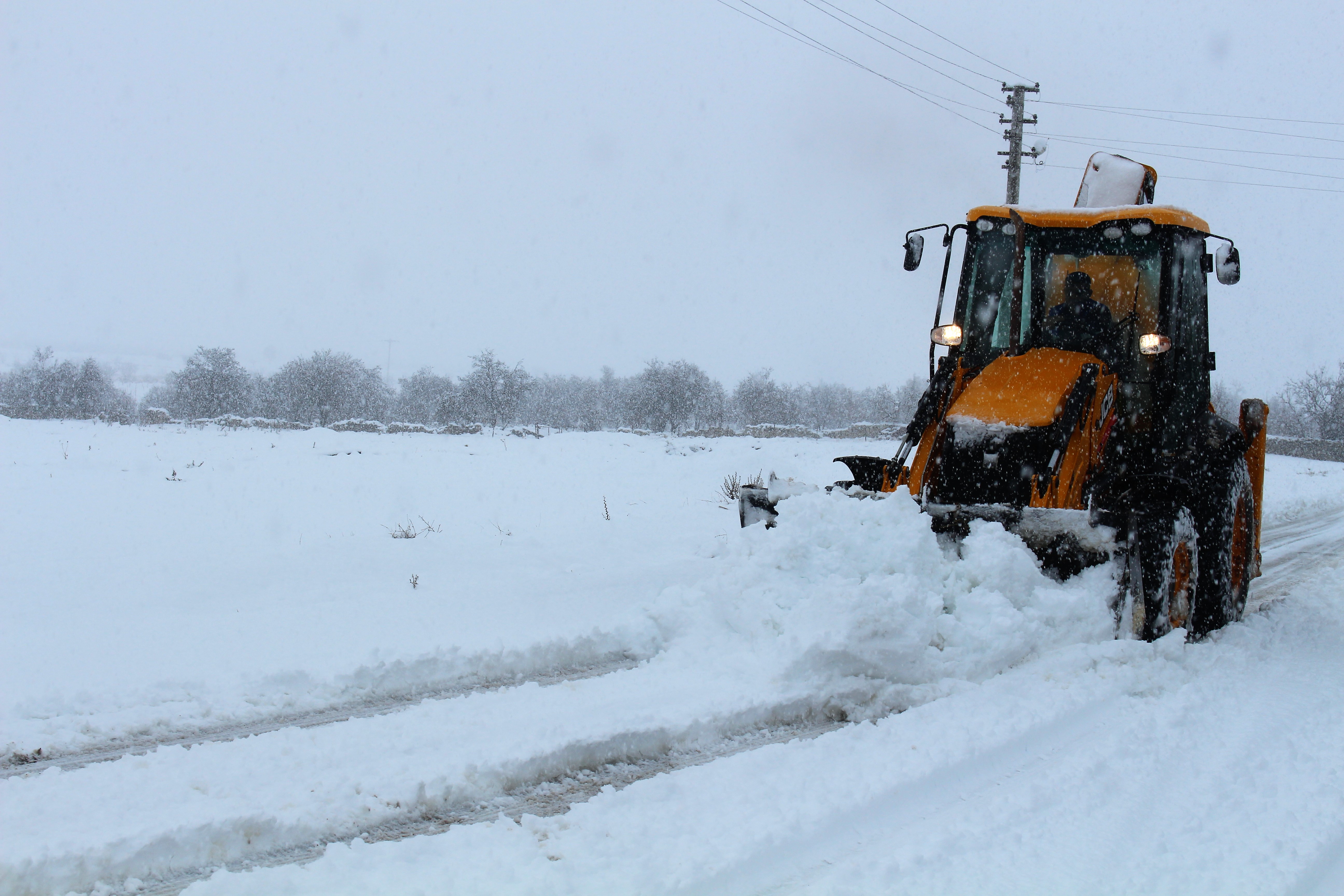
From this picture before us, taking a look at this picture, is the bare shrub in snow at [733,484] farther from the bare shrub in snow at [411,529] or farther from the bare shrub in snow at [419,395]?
the bare shrub in snow at [419,395]

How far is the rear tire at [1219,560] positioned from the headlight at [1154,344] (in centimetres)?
104

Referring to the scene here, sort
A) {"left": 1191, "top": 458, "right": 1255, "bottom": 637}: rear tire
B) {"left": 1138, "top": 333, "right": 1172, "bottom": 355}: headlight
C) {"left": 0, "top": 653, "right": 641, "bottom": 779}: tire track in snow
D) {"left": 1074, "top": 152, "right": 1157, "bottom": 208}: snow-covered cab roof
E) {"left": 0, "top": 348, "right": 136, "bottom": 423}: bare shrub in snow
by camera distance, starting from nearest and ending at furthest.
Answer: {"left": 0, "top": 653, "right": 641, "bottom": 779}: tire track in snow
{"left": 1138, "top": 333, "right": 1172, "bottom": 355}: headlight
{"left": 1191, "top": 458, "right": 1255, "bottom": 637}: rear tire
{"left": 1074, "top": 152, "right": 1157, "bottom": 208}: snow-covered cab roof
{"left": 0, "top": 348, "right": 136, "bottom": 423}: bare shrub in snow

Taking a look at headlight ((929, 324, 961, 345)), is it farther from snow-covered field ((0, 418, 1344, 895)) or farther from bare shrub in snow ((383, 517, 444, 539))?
bare shrub in snow ((383, 517, 444, 539))

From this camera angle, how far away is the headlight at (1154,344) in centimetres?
543

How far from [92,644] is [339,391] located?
52.8 meters

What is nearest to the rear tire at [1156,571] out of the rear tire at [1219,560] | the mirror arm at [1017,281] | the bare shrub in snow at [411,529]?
the rear tire at [1219,560]

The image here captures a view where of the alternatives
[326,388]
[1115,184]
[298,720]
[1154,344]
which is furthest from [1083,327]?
[326,388]

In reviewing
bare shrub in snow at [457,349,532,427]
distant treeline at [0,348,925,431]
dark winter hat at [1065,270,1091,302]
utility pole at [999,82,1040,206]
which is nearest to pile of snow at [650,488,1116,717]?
dark winter hat at [1065,270,1091,302]

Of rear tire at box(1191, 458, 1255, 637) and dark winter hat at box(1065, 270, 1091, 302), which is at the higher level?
dark winter hat at box(1065, 270, 1091, 302)

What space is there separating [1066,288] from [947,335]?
1.02m

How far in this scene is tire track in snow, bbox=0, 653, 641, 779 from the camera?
325 cm

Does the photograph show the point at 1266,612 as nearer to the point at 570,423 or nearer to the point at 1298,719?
the point at 1298,719

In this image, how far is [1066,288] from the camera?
601 cm

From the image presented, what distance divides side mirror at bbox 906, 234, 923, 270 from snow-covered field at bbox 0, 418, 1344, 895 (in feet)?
6.38
